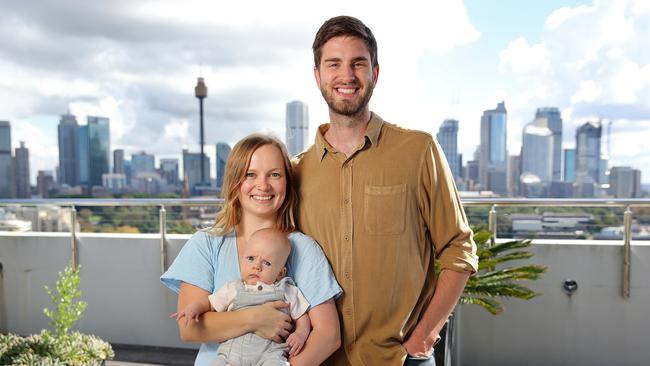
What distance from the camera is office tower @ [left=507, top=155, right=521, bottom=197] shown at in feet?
51.1

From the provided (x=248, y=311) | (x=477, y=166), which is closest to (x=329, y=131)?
(x=248, y=311)

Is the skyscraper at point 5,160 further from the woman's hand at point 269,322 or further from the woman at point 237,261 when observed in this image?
the woman's hand at point 269,322

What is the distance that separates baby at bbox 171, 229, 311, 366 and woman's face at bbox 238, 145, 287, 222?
3.5 inches

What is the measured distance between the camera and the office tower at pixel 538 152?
15.2 meters

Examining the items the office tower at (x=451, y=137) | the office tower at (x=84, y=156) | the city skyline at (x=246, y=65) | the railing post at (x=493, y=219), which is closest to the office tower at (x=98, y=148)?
the office tower at (x=84, y=156)

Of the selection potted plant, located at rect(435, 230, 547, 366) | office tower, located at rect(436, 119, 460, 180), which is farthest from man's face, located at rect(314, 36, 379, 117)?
office tower, located at rect(436, 119, 460, 180)

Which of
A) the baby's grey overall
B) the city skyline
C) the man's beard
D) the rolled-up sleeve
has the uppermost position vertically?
the city skyline

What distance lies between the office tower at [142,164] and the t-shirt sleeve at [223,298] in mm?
14684

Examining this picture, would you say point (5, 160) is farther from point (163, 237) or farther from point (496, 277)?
point (496, 277)

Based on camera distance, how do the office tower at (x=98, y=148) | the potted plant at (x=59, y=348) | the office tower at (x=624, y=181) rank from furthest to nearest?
1. the office tower at (x=98, y=148)
2. the office tower at (x=624, y=181)
3. the potted plant at (x=59, y=348)

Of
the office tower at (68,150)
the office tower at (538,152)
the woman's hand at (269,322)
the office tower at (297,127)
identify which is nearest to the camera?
the woman's hand at (269,322)

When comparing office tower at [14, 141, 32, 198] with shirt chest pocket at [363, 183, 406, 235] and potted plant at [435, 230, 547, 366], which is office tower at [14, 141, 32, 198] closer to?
potted plant at [435, 230, 547, 366]

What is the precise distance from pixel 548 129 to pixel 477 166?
4.90m

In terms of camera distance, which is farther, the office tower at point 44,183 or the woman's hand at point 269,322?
the office tower at point 44,183
